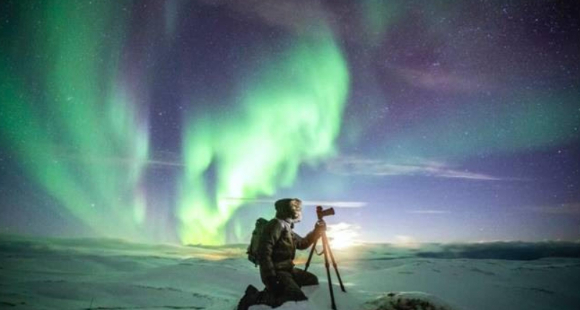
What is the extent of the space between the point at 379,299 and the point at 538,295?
339 inches

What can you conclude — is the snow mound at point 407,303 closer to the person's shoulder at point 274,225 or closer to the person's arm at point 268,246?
the person's arm at point 268,246

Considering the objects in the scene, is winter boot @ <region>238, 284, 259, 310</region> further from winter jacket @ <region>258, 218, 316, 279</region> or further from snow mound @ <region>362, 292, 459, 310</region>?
snow mound @ <region>362, 292, 459, 310</region>

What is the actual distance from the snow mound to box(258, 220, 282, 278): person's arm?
1.76 metres

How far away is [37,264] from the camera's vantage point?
19516 millimetres

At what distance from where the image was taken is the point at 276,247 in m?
5.69

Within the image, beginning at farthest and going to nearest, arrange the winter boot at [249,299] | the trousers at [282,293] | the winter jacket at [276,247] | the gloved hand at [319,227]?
the gloved hand at [319,227] < the winter boot at [249,299] < the winter jacket at [276,247] < the trousers at [282,293]

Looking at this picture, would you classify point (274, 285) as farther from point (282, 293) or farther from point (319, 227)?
point (319, 227)

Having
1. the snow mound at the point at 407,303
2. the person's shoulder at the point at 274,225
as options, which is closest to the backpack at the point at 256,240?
the person's shoulder at the point at 274,225

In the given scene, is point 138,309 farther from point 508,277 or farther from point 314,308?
point 508,277

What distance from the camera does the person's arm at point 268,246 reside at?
528 centimetres

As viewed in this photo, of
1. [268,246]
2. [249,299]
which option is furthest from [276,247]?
[249,299]

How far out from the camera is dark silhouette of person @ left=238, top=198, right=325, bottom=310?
208 inches

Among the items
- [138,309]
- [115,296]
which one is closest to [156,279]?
[115,296]

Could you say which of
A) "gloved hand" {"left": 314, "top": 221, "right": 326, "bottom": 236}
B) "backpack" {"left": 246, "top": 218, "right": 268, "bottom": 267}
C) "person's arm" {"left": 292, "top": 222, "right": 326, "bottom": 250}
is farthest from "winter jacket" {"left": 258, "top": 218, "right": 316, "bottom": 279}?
"gloved hand" {"left": 314, "top": 221, "right": 326, "bottom": 236}
